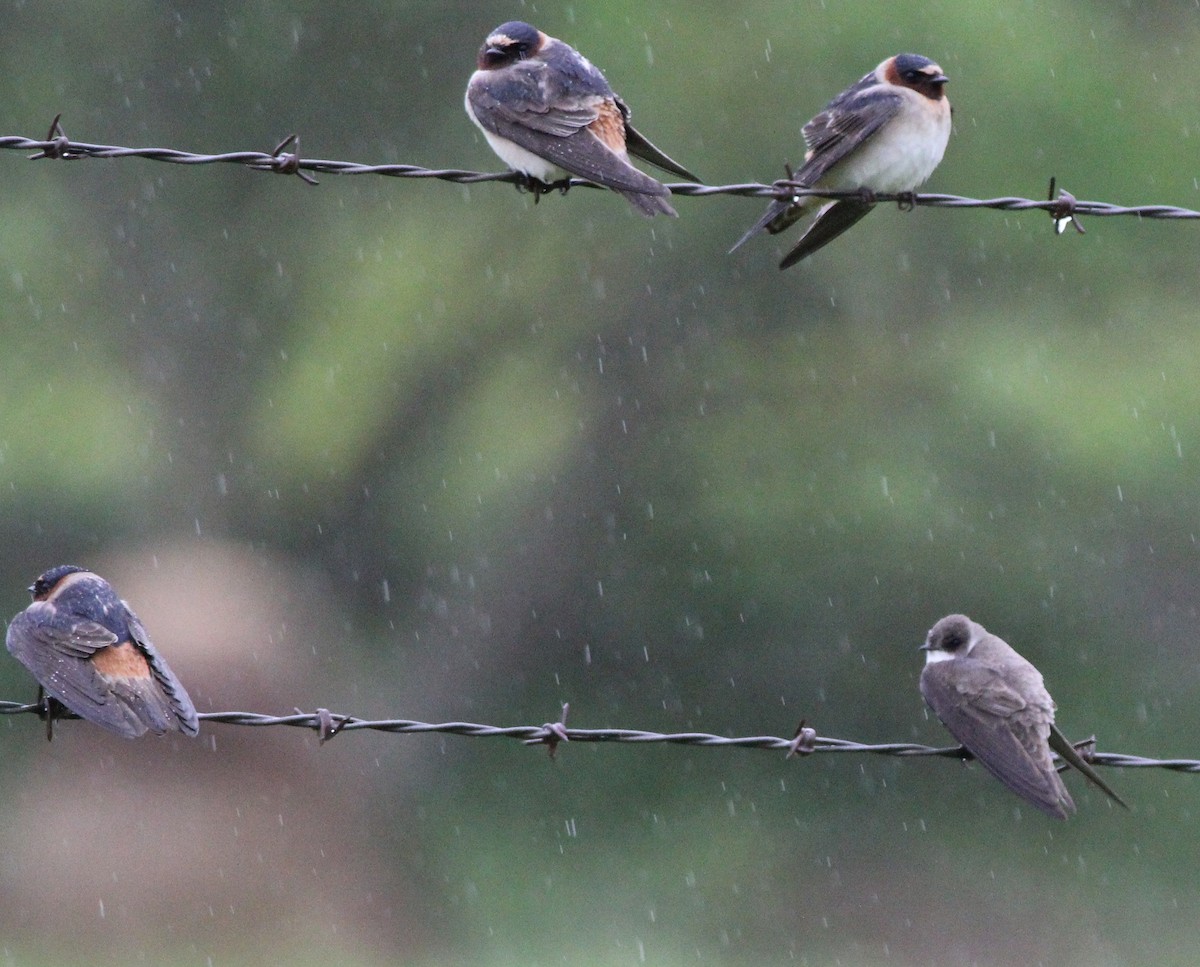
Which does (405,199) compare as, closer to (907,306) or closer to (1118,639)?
(907,306)

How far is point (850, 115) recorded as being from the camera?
6.96m

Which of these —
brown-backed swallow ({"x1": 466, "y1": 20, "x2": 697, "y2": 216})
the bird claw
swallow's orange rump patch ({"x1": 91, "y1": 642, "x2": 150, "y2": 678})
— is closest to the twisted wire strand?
the bird claw

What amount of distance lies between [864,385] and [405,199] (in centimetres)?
407

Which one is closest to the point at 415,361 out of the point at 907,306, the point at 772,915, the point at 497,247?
the point at 497,247

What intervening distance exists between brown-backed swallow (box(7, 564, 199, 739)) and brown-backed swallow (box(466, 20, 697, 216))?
1.97 meters

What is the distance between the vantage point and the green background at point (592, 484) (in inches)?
586

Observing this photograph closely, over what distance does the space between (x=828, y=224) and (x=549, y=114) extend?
40.1 inches

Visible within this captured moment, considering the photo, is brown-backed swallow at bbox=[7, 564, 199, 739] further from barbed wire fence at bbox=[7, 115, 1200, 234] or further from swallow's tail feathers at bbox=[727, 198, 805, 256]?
swallow's tail feathers at bbox=[727, 198, 805, 256]

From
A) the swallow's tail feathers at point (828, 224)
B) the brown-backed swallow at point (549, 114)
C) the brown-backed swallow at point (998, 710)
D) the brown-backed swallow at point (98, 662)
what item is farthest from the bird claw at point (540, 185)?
the brown-backed swallow at point (998, 710)

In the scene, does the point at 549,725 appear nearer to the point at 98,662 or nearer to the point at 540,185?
the point at 98,662

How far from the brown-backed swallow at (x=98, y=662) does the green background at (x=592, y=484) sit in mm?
8302

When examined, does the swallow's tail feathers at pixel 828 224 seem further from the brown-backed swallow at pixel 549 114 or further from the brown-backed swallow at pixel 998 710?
the brown-backed swallow at pixel 998 710

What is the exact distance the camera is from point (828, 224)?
6.66 metres

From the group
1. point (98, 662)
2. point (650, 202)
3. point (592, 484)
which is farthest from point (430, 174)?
point (592, 484)
